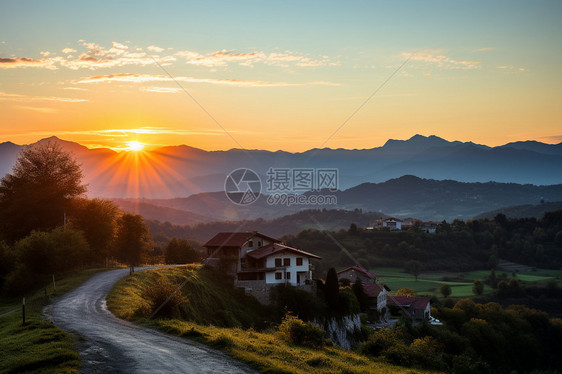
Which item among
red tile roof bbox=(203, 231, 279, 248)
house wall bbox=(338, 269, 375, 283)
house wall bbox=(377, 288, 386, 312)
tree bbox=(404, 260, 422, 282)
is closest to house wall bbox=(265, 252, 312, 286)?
red tile roof bbox=(203, 231, 279, 248)

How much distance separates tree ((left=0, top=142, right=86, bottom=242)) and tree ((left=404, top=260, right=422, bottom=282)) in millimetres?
118213

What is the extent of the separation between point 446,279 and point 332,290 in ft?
367

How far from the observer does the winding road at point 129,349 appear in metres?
17.7

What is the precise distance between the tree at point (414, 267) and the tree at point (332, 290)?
103m

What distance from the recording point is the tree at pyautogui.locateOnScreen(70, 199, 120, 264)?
199ft

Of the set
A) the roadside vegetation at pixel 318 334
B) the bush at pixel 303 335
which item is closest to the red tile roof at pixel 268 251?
the roadside vegetation at pixel 318 334

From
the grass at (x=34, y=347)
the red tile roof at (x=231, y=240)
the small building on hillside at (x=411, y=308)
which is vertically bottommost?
the small building on hillside at (x=411, y=308)

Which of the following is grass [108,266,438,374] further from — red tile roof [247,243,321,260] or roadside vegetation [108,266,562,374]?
red tile roof [247,243,321,260]

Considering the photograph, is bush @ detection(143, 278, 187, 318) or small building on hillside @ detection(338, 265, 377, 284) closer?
bush @ detection(143, 278, 187, 318)

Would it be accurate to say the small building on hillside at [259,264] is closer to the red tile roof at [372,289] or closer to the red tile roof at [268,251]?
the red tile roof at [268,251]

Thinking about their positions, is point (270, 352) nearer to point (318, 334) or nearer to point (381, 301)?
point (318, 334)

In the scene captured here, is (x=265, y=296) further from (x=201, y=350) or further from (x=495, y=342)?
(x=495, y=342)

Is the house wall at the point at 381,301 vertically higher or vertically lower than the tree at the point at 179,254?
lower

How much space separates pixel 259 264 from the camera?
5878 centimetres
